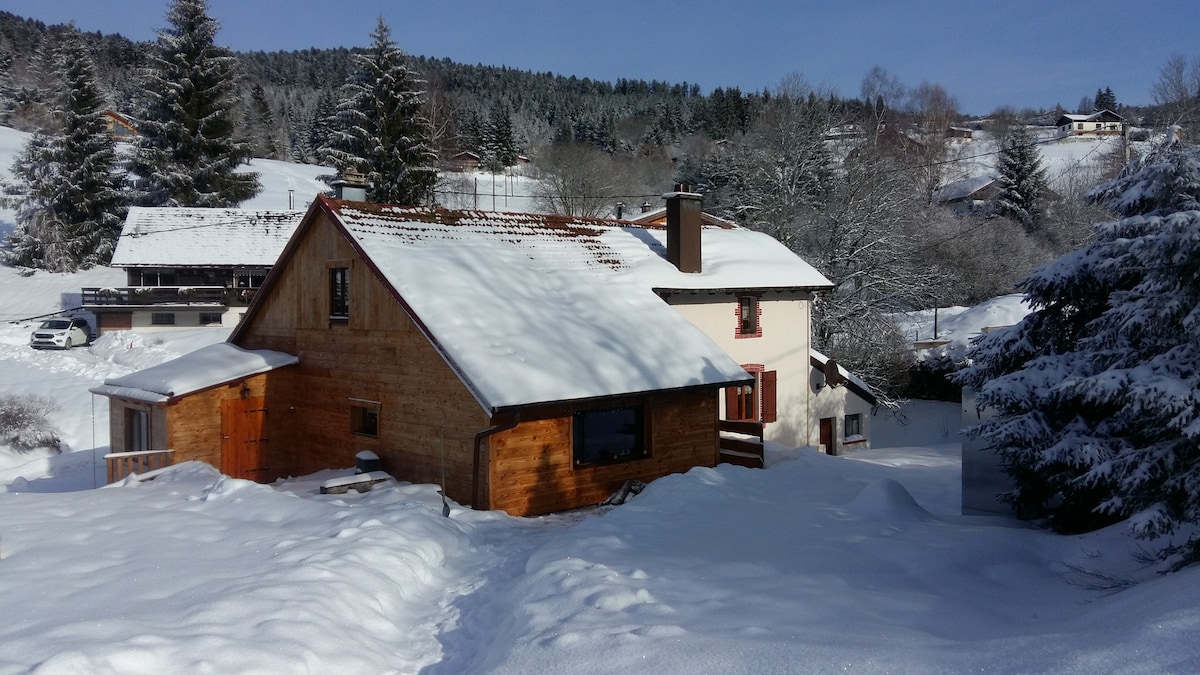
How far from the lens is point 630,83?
14825cm

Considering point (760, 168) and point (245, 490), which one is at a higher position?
point (760, 168)

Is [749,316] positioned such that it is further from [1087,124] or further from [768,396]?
[1087,124]

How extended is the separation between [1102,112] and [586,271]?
344 feet

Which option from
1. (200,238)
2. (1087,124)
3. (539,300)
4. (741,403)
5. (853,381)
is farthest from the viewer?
(1087,124)

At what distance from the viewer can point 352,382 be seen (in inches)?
650

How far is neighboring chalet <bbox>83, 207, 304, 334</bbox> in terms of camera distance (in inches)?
1473

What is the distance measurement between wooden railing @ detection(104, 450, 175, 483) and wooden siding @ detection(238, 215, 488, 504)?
2141 millimetres

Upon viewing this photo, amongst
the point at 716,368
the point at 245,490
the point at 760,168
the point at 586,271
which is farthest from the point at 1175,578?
the point at 760,168

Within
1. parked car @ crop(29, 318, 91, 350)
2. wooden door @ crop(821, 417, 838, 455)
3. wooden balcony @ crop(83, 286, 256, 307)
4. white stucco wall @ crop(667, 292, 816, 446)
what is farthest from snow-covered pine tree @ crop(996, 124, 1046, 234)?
parked car @ crop(29, 318, 91, 350)

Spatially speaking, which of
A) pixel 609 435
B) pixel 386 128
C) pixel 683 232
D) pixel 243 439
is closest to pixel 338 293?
pixel 243 439

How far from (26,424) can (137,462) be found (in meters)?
11.6

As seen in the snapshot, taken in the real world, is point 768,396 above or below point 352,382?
below

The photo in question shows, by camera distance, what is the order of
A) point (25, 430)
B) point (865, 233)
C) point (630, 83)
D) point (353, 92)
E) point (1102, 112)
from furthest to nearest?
1. point (630, 83)
2. point (1102, 112)
3. point (353, 92)
4. point (865, 233)
5. point (25, 430)

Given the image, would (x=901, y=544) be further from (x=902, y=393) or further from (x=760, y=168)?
(x=760, y=168)
